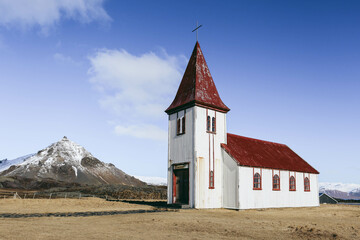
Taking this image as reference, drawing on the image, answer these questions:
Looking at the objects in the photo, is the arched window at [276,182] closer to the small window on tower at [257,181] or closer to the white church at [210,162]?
the white church at [210,162]

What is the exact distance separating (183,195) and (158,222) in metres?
10.5

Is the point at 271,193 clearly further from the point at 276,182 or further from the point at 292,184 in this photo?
the point at 292,184

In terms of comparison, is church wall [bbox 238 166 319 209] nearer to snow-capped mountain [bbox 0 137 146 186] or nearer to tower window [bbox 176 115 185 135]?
tower window [bbox 176 115 185 135]

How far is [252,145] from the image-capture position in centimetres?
3142

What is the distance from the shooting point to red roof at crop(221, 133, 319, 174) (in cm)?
2666

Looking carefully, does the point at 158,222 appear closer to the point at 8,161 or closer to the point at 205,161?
the point at 205,161

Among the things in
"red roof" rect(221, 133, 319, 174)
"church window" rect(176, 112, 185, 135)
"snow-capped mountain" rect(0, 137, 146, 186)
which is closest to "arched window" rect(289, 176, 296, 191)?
"red roof" rect(221, 133, 319, 174)

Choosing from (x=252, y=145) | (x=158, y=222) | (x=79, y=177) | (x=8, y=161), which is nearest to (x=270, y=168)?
(x=252, y=145)

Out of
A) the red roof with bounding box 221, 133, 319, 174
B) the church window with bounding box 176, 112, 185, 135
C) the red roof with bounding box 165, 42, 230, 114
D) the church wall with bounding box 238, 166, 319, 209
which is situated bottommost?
the church wall with bounding box 238, 166, 319, 209

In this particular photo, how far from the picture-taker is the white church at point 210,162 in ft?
81.6

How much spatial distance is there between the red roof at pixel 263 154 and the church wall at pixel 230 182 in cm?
55

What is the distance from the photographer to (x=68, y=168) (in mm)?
129625

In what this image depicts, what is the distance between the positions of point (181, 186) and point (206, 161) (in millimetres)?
3283

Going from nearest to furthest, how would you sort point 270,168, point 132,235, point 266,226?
point 132,235
point 266,226
point 270,168
